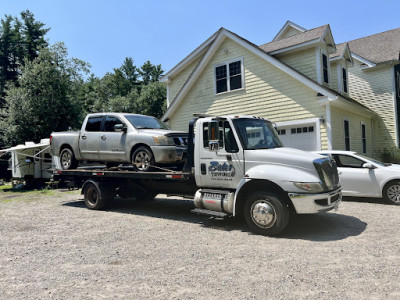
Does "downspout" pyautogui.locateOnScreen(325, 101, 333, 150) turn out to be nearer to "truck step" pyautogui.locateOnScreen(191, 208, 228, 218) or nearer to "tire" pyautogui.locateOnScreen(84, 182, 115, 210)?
"truck step" pyautogui.locateOnScreen(191, 208, 228, 218)

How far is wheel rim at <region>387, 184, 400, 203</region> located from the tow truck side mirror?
553cm

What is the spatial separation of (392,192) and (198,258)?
6.73m

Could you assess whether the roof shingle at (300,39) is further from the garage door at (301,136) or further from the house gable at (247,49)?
the garage door at (301,136)

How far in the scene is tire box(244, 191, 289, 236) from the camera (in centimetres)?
591

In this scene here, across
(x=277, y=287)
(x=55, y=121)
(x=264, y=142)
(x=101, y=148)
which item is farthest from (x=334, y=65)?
(x=55, y=121)

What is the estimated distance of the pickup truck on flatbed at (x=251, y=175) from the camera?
590cm

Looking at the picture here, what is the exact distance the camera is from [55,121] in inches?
983

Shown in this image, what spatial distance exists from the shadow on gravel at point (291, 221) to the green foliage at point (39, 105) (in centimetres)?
1671

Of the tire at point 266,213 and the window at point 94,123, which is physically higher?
the window at point 94,123

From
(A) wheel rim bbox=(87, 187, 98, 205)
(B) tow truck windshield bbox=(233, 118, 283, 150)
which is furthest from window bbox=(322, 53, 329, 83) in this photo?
(A) wheel rim bbox=(87, 187, 98, 205)

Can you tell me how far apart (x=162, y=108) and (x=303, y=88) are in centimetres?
3245

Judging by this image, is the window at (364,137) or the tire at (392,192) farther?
the window at (364,137)

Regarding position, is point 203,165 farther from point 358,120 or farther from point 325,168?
point 358,120

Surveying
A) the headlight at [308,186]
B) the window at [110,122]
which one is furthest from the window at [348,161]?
the window at [110,122]
